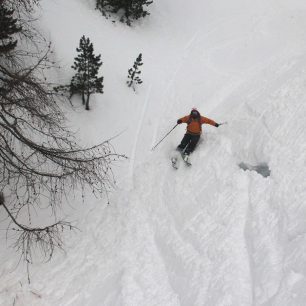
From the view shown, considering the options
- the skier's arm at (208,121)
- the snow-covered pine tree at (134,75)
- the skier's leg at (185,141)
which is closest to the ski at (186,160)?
the skier's leg at (185,141)

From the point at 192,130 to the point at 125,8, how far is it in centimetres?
766

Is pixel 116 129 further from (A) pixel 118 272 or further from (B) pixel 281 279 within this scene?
(B) pixel 281 279

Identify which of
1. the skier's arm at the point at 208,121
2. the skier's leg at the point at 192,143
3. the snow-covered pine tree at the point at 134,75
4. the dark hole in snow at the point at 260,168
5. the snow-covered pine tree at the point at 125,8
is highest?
the snow-covered pine tree at the point at 125,8

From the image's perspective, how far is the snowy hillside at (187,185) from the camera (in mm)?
8383

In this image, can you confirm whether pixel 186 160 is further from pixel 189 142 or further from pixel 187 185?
pixel 187 185

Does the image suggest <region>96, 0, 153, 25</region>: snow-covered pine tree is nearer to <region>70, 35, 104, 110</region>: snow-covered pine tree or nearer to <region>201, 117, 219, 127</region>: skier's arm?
<region>70, 35, 104, 110</region>: snow-covered pine tree

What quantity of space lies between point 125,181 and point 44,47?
204 inches

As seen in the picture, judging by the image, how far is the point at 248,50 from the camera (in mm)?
15703

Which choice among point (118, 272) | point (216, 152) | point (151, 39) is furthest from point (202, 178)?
point (151, 39)

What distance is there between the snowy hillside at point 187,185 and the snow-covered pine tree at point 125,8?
2.44 feet

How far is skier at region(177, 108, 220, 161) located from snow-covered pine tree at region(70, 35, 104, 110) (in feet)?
9.18

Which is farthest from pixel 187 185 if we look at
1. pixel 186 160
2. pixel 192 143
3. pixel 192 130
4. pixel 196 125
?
pixel 196 125

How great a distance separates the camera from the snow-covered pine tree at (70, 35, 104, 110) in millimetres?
11883

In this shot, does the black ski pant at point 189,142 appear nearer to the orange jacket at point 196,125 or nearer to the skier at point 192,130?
the skier at point 192,130
